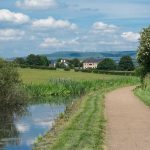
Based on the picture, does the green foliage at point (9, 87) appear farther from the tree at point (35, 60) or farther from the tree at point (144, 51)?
the tree at point (35, 60)

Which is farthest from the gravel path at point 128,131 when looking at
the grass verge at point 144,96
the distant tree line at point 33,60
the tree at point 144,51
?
the distant tree line at point 33,60

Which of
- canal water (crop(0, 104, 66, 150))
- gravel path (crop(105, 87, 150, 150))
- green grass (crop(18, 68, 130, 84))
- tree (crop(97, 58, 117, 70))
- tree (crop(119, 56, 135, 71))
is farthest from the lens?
tree (crop(119, 56, 135, 71))

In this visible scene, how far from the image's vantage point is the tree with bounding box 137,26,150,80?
47850mm

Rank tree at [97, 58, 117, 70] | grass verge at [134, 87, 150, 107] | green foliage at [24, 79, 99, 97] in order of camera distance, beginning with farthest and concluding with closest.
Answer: tree at [97, 58, 117, 70] → green foliage at [24, 79, 99, 97] → grass verge at [134, 87, 150, 107]

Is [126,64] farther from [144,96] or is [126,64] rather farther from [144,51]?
[144,96]

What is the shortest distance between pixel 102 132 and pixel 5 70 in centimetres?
2407

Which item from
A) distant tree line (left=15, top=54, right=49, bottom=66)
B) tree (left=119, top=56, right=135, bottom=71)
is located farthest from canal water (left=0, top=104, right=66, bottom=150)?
tree (left=119, top=56, right=135, bottom=71)

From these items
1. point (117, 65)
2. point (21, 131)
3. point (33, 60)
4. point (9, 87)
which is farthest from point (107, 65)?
point (21, 131)

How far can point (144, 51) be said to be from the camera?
4806cm

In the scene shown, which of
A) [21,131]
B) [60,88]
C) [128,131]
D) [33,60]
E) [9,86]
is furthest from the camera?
[33,60]

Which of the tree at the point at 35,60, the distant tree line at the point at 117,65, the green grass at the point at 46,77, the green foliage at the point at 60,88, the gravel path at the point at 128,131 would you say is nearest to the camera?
the gravel path at the point at 128,131

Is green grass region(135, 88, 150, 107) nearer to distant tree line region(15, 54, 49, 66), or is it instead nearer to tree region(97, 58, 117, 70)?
distant tree line region(15, 54, 49, 66)

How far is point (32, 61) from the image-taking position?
403 feet

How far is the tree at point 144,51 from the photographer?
47.8 meters
